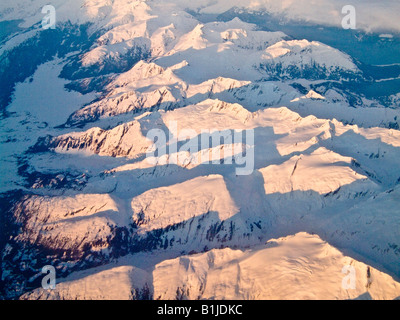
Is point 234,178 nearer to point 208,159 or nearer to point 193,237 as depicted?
point 208,159

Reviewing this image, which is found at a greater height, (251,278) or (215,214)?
(251,278)

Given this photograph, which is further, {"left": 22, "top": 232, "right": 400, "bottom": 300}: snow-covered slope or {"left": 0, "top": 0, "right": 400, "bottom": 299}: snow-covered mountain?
{"left": 0, "top": 0, "right": 400, "bottom": 299}: snow-covered mountain

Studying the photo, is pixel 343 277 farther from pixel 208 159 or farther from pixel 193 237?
pixel 208 159

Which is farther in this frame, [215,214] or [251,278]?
[215,214]

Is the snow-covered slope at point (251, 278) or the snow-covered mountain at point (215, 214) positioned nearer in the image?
the snow-covered slope at point (251, 278)
